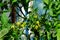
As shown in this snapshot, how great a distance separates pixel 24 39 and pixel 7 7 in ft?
1.37

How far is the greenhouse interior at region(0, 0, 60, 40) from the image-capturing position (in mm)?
2308

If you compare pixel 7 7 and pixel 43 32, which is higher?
pixel 7 7

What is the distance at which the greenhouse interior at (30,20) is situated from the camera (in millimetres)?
2308

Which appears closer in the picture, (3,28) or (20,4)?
(3,28)

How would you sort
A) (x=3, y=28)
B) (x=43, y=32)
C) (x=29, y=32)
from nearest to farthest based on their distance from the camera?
(x=3, y=28), (x=43, y=32), (x=29, y=32)

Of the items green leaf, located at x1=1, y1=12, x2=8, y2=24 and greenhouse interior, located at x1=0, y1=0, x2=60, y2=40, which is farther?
greenhouse interior, located at x1=0, y1=0, x2=60, y2=40

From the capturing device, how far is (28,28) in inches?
100.0

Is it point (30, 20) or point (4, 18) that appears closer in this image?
point (4, 18)

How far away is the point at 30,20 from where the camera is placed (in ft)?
8.05

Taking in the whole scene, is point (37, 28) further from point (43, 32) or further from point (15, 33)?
point (15, 33)

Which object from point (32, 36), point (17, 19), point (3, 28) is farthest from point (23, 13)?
point (3, 28)

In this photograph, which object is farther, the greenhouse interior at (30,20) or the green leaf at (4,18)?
the greenhouse interior at (30,20)

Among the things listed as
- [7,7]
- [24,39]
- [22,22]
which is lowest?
[24,39]

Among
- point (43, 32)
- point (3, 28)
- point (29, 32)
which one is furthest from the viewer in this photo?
point (29, 32)
